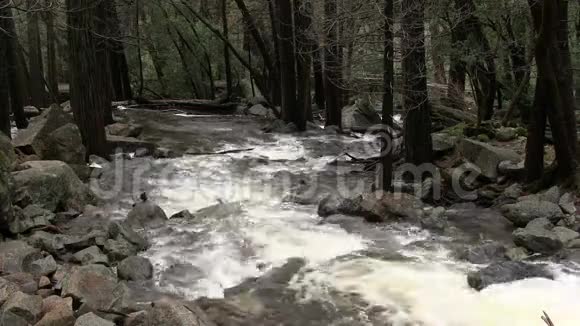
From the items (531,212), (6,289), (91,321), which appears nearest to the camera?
(91,321)

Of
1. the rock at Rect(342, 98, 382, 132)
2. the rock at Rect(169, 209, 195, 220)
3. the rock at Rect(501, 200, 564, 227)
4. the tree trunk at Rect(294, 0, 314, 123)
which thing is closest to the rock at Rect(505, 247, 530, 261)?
the rock at Rect(501, 200, 564, 227)

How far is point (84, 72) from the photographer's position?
11.2m

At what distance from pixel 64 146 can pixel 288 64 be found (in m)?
8.49

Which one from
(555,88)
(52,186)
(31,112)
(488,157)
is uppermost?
(555,88)

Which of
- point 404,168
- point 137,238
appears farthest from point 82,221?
point 404,168

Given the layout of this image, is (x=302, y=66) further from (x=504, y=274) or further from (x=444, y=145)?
(x=504, y=274)

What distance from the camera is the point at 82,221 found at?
26.7ft

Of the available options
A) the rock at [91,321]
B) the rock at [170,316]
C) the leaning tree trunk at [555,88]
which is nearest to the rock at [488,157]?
the leaning tree trunk at [555,88]

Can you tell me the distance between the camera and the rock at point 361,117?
1842 cm

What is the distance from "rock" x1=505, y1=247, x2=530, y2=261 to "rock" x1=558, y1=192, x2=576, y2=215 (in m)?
1.48

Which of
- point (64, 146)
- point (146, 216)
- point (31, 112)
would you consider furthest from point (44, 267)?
point (31, 112)

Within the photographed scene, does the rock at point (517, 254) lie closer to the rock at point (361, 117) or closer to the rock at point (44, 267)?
the rock at point (44, 267)

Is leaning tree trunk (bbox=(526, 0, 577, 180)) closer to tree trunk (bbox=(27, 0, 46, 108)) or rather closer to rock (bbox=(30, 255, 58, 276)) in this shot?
rock (bbox=(30, 255, 58, 276))

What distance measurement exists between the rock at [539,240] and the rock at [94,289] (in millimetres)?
4685
